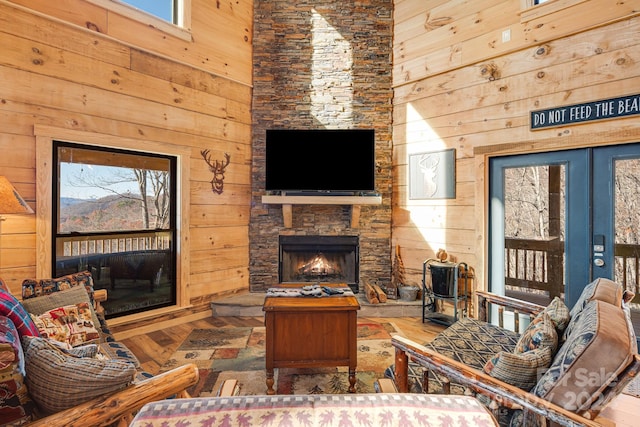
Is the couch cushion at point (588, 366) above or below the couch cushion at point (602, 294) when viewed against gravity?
below

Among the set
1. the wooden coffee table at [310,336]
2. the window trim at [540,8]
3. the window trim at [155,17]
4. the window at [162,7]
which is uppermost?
the window at [162,7]

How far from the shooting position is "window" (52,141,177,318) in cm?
311

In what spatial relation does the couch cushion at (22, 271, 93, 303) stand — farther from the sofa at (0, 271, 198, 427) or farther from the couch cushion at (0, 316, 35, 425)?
the couch cushion at (0, 316, 35, 425)

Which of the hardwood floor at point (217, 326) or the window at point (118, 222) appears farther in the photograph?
the window at point (118, 222)

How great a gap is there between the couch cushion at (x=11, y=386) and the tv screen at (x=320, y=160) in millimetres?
3192

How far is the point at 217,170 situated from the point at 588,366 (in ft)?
12.9

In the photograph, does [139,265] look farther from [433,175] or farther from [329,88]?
[433,175]

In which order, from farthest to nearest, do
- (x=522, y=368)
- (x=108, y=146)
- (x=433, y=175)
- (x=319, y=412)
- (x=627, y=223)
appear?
1. (x=433, y=175)
2. (x=108, y=146)
3. (x=627, y=223)
4. (x=522, y=368)
5. (x=319, y=412)

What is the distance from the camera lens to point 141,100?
138 inches

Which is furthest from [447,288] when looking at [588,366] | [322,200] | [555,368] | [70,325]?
[70,325]

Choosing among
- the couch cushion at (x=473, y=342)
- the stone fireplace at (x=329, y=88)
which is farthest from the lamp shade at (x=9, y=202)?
the couch cushion at (x=473, y=342)

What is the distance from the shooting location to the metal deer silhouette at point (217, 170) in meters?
4.08

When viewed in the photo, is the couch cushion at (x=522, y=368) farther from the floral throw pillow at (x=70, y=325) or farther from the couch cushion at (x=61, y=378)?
the floral throw pillow at (x=70, y=325)

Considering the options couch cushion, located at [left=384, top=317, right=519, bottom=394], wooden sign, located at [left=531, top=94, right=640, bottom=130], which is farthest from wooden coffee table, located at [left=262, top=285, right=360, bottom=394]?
wooden sign, located at [left=531, top=94, right=640, bottom=130]
